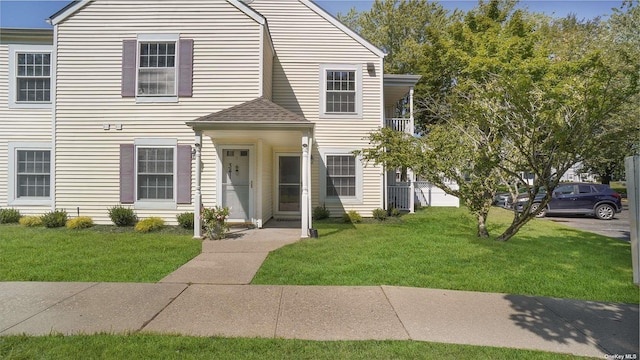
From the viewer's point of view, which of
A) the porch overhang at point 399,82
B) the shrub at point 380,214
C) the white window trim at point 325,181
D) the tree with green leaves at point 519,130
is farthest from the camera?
the porch overhang at point 399,82

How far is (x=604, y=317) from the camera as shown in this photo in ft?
13.0

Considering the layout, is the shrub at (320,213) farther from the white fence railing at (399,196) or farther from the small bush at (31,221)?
the small bush at (31,221)

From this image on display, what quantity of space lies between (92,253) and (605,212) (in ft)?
60.4

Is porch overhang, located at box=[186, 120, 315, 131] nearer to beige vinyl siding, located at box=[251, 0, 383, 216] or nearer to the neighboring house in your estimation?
the neighboring house

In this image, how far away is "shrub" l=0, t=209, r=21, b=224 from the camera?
9992 millimetres

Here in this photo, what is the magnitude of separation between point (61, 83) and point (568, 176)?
60419mm

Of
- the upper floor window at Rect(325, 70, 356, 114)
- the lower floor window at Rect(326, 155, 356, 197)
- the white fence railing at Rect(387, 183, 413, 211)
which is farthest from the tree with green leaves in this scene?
the white fence railing at Rect(387, 183, 413, 211)

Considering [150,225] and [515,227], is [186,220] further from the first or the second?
[515,227]

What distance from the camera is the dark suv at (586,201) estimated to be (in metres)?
14.0

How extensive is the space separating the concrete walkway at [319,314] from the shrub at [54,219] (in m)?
5.43

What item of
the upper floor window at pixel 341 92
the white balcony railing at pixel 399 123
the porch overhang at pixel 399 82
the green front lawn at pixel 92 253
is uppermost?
the porch overhang at pixel 399 82

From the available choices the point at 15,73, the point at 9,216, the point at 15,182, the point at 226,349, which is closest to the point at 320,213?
the point at 226,349

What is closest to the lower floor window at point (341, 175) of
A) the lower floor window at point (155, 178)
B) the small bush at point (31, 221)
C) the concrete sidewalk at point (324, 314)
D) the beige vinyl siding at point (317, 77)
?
the beige vinyl siding at point (317, 77)

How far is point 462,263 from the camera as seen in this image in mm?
6129
